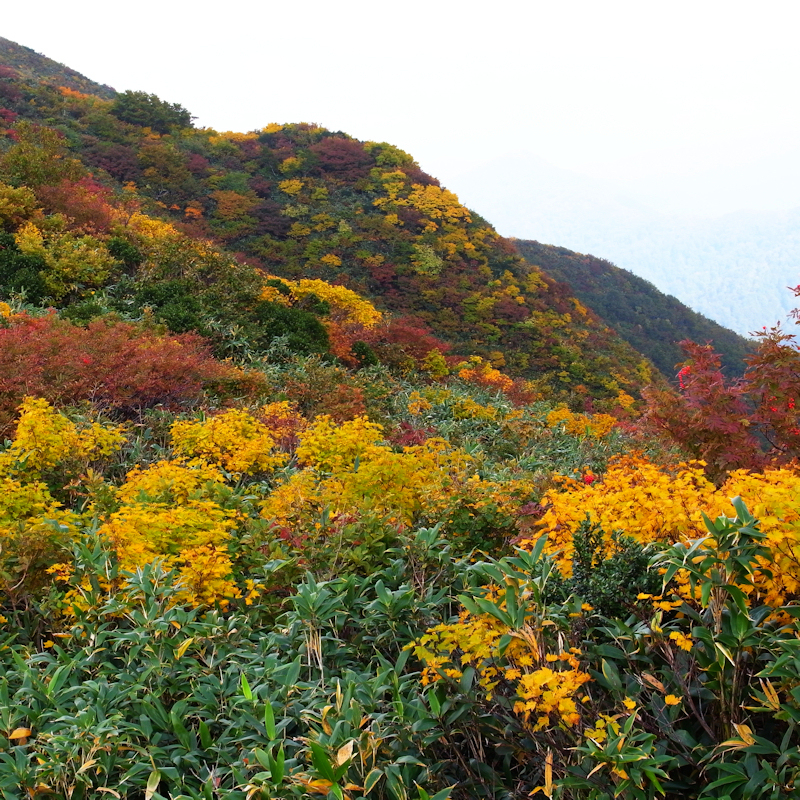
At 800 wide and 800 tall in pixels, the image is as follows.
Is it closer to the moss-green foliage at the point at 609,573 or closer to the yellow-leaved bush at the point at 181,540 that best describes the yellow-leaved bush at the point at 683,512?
the moss-green foliage at the point at 609,573

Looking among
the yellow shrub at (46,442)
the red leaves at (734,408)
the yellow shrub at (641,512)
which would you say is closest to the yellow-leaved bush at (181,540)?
the yellow shrub at (46,442)

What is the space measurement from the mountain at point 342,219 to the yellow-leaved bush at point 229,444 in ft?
41.6

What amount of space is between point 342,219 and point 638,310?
2190cm

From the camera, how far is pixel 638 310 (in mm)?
39531

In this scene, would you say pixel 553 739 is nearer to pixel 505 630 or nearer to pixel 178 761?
pixel 505 630

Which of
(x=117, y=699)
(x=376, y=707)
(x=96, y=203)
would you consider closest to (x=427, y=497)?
(x=376, y=707)

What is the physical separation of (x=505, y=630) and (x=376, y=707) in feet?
2.06

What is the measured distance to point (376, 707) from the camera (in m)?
2.71

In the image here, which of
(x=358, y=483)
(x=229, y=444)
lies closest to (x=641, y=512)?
(x=358, y=483)

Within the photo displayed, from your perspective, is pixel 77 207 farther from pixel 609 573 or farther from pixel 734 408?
pixel 609 573

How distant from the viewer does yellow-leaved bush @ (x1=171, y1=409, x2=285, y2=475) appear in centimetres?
616

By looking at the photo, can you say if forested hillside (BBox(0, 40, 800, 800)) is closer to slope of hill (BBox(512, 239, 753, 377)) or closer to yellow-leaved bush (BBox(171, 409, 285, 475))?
yellow-leaved bush (BBox(171, 409, 285, 475))

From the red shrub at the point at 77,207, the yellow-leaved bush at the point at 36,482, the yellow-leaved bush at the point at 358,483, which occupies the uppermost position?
the red shrub at the point at 77,207

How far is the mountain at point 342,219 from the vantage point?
69.5 feet
